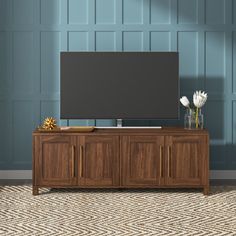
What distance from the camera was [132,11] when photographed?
612 cm

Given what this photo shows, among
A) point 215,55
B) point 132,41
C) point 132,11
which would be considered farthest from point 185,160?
point 132,11

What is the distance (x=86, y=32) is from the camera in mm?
6117

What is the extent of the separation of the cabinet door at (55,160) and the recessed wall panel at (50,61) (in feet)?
2.99

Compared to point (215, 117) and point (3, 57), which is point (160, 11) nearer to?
point (215, 117)

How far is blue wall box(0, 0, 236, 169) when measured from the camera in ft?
20.1

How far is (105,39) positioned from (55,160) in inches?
58.0

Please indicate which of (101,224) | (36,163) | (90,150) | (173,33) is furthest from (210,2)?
(101,224)

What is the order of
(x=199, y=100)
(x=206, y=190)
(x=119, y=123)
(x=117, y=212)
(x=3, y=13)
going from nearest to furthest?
(x=117, y=212), (x=206, y=190), (x=199, y=100), (x=119, y=123), (x=3, y=13)

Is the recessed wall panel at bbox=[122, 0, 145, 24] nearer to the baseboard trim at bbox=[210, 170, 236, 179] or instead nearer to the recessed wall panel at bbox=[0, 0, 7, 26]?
the recessed wall panel at bbox=[0, 0, 7, 26]

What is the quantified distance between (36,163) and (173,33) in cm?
200

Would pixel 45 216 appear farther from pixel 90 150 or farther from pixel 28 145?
pixel 28 145

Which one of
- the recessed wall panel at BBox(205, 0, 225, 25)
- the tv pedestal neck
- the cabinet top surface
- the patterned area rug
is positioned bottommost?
the patterned area rug

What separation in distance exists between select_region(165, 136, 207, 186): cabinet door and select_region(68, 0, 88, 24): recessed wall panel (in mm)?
1640

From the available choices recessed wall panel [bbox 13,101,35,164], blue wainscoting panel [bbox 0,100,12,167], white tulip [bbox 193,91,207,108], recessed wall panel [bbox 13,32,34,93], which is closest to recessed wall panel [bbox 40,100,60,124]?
recessed wall panel [bbox 13,101,35,164]
